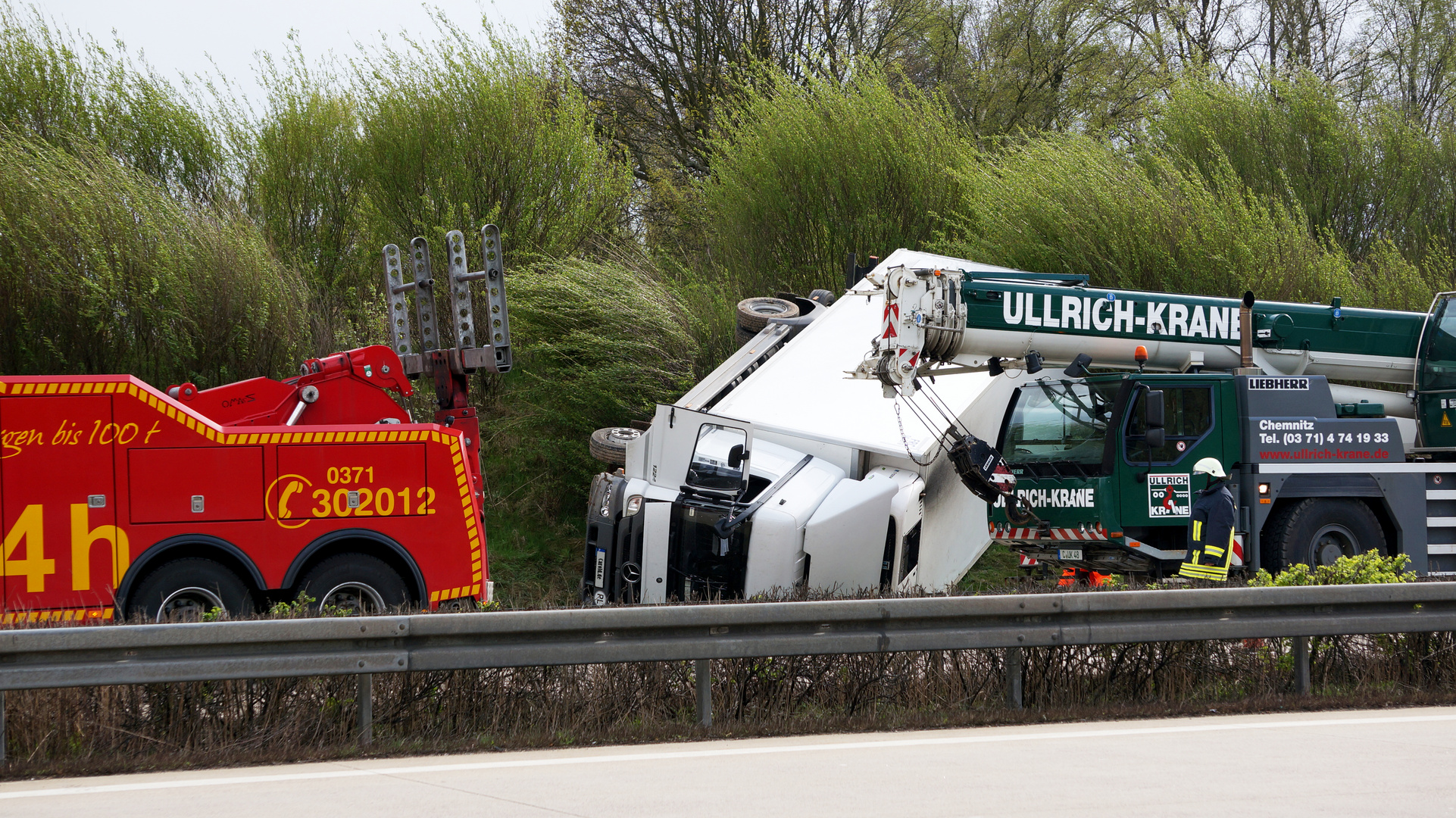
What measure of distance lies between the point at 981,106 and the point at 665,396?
17.8 m

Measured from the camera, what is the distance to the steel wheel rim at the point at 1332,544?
34.2 ft

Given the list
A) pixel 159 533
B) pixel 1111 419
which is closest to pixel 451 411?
pixel 159 533

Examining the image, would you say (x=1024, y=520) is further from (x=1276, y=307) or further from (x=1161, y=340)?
(x=1276, y=307)

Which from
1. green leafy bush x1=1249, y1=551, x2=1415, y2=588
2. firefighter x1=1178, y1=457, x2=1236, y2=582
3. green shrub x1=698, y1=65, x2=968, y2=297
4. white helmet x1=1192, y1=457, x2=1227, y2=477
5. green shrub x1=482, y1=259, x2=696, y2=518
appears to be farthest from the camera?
green shrub x1=698, y1=65, x2=968, y2=297

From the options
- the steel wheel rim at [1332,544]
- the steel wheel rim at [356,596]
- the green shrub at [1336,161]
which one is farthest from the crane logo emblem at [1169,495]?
the green shrub at [1336,161]

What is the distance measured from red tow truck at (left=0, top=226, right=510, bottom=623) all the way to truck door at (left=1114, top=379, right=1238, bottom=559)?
5643 millimetres

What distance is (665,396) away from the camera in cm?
1652

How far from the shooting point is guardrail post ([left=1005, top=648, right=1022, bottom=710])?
243 inches

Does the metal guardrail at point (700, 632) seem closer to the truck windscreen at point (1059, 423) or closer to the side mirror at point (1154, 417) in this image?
the side mirror at point (1154, 417)

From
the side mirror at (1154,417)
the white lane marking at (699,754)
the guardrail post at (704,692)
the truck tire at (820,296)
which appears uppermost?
the truck tire at (820,296)

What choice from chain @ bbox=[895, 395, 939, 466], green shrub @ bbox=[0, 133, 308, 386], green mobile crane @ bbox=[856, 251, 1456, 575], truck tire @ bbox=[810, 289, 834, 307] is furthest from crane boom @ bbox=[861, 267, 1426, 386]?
green shrub @ bbox=[0, 133, 308, 386]

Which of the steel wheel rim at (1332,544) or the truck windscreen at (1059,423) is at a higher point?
the truck windscreen at (1059,423)

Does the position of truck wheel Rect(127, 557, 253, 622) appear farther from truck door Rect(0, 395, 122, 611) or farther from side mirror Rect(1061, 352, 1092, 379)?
side mirror Rect(1061, 352, 1092, 379)

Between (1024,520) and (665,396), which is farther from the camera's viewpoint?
(665,396)
